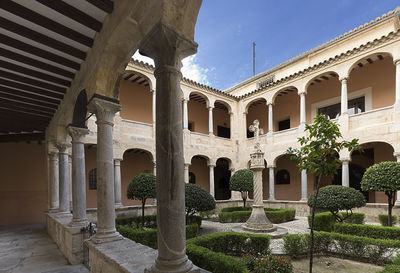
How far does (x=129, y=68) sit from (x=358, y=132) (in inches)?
441

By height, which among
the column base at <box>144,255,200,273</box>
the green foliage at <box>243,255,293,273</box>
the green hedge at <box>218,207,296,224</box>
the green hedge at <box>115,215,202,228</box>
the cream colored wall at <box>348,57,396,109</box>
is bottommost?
the green hedge at <box>218,207,296,224</box>

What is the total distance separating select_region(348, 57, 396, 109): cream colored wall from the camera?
11.5 meters

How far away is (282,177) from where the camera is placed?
53.6 feet

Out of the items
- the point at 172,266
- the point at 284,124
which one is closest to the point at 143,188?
the point at 172,266

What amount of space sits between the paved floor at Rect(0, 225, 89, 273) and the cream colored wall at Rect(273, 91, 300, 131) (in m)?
14.2

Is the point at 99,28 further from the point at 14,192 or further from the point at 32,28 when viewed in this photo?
the point at 14,192

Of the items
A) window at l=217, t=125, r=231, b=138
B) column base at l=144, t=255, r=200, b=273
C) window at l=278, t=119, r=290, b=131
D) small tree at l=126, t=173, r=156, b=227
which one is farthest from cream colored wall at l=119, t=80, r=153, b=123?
column base at l=144, t=255, r=200, b=273

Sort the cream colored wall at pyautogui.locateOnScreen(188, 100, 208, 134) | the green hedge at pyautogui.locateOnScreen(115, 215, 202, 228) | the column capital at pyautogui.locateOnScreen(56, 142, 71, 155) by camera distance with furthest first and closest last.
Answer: the cream colored wall at pyautogui.locateOnScreen(188, 100, 208, 134), the green hedge at pyautogui.locateOnScreen(115, 215, 202, 228), the column capital at pyautogui.locateOnScreen(56, 142, 71, 155)

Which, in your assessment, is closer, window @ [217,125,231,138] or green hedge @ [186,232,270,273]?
green hedge @ [186,232,270,273]

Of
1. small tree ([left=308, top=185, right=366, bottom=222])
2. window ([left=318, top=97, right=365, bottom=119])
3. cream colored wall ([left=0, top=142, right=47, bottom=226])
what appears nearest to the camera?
small tree ([left=308, top=185, right=366, bottom=222])

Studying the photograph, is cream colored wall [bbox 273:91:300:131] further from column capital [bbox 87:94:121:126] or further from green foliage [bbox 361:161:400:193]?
column capital [bbox 87:94:121:126]

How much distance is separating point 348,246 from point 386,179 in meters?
2.81

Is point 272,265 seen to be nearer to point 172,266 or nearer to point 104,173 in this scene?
point 172,266

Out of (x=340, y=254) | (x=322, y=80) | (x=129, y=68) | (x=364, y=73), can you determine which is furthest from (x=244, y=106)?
(x=340, y=254)
